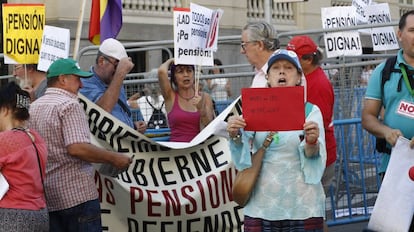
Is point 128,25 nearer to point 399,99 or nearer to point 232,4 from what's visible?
point 232,4

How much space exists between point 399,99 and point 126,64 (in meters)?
2.41

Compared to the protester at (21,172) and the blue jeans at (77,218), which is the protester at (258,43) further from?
the protester at (21,172)

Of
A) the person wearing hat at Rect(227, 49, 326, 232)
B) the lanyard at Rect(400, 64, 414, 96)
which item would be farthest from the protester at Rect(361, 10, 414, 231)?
the person wearing hat at Rect(227, 49, 326, 232)

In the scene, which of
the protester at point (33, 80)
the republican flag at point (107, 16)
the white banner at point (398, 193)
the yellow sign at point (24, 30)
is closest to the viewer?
the white banner at point (398, 193)

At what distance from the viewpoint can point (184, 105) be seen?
337 inches

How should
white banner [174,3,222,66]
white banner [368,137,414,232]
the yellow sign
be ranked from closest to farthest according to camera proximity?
1. white banner [368,137,414,232]
2. white banner [174,3,222,66]
3. the yellow sign

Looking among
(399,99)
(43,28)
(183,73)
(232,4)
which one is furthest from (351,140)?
(232,4)

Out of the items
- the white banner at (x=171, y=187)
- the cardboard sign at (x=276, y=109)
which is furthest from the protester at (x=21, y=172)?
the white banner at (x=171, y=187)

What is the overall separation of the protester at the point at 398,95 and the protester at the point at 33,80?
102 inches

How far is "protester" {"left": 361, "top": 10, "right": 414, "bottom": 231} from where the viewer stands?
6219 millimetres

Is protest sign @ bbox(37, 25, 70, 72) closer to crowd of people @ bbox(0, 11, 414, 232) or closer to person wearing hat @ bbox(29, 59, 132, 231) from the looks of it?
crowd of people @ bbox(0, 11, 414, 232)

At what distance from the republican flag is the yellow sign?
0.54 meters

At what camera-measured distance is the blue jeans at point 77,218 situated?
6.74 metres

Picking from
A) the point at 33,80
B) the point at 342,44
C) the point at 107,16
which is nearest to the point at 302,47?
the point at 33,80
